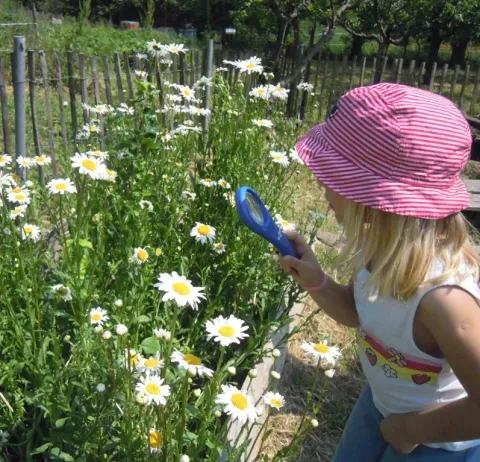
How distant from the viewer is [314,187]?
209 inches

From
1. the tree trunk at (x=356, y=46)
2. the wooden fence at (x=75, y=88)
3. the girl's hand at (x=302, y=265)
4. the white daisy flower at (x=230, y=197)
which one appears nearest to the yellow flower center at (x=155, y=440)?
the girl's hand at (x=302, y=265)

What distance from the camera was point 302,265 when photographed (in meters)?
1.43

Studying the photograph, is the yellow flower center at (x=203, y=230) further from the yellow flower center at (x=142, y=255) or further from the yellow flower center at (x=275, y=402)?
the yellow flower center at (x=275, y=402)

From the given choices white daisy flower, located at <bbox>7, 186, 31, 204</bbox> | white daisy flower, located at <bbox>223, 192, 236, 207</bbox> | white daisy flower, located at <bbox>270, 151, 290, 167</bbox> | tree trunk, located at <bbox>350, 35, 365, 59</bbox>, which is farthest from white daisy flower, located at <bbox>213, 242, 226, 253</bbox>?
tree trunk, located at <bbox>350, 35, 365, 59</bbox>

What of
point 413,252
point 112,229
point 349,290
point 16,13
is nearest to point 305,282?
point 349,290

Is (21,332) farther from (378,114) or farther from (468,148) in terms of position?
(468,148)

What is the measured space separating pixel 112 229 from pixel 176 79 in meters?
3.32

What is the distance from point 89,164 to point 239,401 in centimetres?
82

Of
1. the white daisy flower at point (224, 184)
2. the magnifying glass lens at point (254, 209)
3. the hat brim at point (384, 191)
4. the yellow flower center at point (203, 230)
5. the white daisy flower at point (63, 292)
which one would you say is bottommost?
the white daisy flower at point (224, 184)

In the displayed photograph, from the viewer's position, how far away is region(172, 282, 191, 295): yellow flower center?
3.90 feet

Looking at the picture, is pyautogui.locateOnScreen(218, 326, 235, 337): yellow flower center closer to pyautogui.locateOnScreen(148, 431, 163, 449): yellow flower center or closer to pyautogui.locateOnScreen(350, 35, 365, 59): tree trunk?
pyautogui.locateOnScreen(148, 431, 163, 449): yellow flower center

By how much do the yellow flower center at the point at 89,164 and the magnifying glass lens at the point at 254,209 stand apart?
0.49m

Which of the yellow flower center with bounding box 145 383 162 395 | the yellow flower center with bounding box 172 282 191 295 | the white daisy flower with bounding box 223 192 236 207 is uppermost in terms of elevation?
the yellow flower center with bounding box 172 282 191 295

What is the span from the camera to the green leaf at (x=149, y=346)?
5.09 ft
